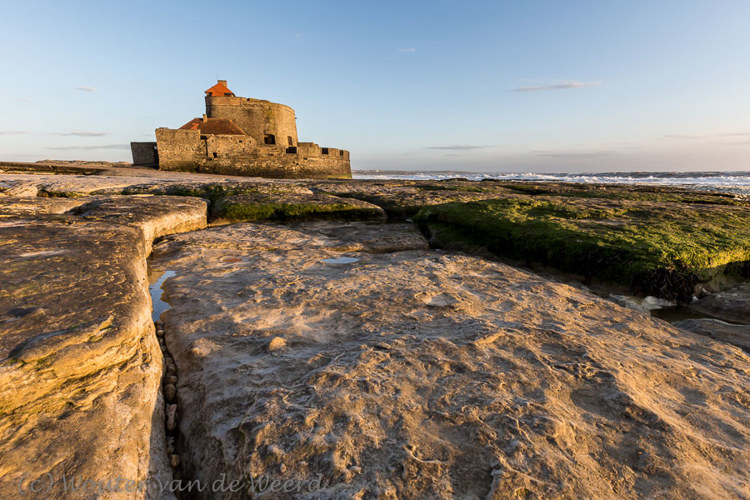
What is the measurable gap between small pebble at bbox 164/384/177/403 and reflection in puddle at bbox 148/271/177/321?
90 cm

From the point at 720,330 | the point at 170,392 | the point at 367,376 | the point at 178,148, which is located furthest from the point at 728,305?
the point at 178,148

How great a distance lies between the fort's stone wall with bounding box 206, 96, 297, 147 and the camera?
29.1m

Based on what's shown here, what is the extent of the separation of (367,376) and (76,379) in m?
1.16

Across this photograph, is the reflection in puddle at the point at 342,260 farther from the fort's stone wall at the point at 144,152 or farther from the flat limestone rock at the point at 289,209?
the fort's stone wall at the point at 144,152

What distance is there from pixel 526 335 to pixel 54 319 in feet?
7.69

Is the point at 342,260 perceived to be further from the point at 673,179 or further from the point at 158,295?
the point at 673,179

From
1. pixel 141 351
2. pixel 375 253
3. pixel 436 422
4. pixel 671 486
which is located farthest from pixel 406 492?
pixel 375 253

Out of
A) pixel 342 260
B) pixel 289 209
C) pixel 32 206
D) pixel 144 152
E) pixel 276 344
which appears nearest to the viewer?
pixel 276 344

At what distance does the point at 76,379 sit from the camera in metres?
1.41

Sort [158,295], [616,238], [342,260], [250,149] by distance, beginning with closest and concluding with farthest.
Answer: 1. [158,295]
2. [616,238]
3. [342,260]
4. [250,149]

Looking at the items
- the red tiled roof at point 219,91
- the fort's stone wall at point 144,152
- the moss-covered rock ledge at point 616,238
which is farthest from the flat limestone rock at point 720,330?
the red tiled roof at point 219,91

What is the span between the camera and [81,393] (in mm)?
1382

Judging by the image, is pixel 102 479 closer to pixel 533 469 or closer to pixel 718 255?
pixel 533 469

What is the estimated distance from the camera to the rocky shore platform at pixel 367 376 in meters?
1.16
